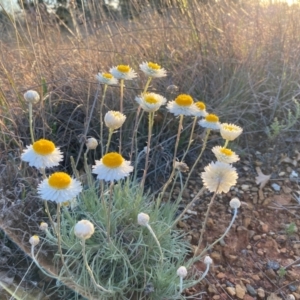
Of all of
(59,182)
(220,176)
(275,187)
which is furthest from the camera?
(275,187)

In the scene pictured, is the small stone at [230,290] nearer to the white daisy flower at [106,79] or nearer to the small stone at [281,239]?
the small stone at [281,239]

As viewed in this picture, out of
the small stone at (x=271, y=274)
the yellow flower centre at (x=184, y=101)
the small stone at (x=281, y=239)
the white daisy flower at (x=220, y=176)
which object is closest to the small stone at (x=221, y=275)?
the small stone at (x=271, y=274)

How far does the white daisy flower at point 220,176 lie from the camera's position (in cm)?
118

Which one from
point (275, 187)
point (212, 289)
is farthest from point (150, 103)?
point (275, 187)

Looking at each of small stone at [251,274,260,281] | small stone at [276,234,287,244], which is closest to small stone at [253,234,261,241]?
small stone at [276,234,287,244]

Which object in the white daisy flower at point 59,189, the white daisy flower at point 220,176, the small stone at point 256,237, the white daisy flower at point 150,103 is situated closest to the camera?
the white daisy flower at point 59,189

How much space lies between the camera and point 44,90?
2.02 metres

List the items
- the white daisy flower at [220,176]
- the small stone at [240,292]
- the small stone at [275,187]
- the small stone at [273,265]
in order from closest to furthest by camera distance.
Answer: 1. the white daisy flower at [220,176]
2. the small stone at [240,292]
3. the small stone at [273,265]
4. the small stone at [275,187]

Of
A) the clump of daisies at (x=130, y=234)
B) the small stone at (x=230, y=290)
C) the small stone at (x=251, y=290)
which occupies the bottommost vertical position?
the small stone at (x=251, y=290)

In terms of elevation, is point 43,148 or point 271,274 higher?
point 43,148

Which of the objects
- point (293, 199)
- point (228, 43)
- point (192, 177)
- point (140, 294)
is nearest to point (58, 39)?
point (228, 43)

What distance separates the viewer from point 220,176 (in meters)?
1.19

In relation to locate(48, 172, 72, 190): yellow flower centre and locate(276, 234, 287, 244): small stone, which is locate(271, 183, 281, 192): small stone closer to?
locate(276, 234, 287, 244): small stone

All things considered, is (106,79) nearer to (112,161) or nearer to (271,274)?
(112,161)
